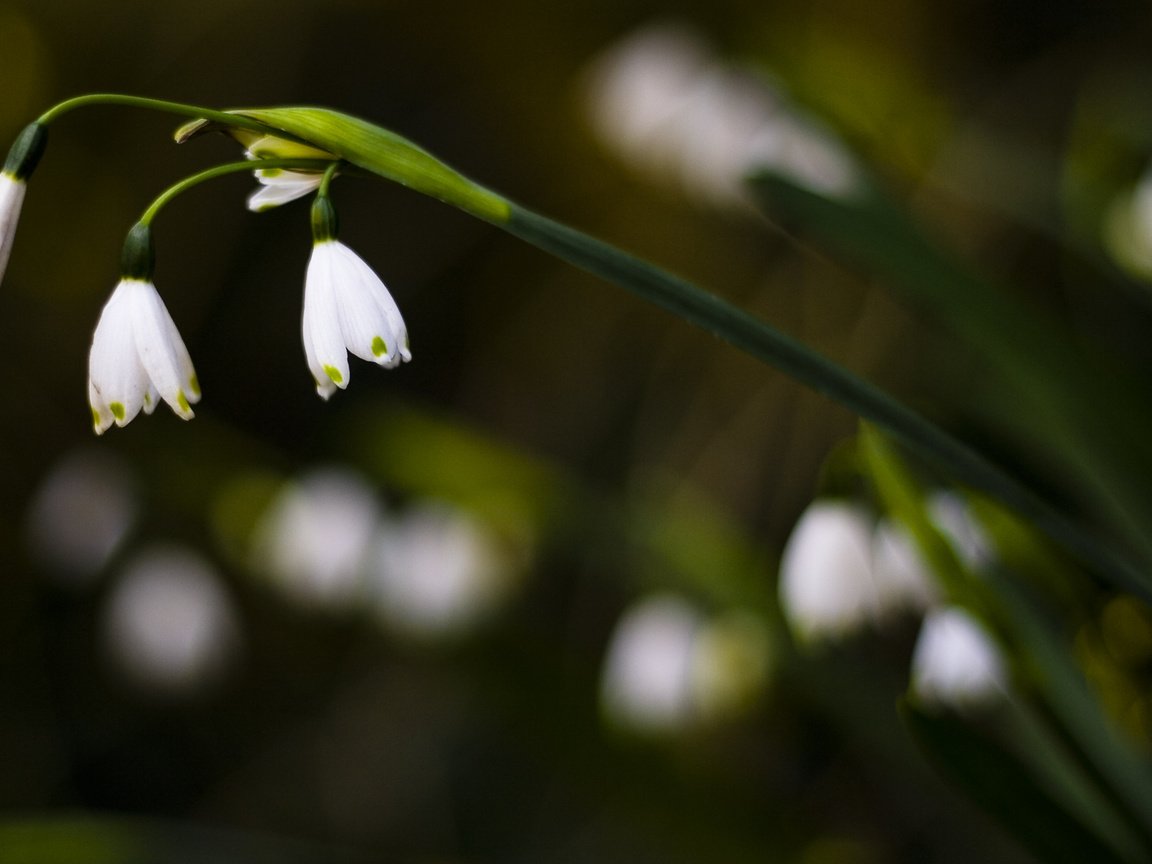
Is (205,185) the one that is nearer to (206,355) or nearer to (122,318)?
(206,355)

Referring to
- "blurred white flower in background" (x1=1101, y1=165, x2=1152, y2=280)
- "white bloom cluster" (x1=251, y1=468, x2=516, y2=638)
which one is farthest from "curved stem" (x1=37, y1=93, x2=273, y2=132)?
"white bloom cluster" (x1=251, y1=468, x2=516, y2=638)

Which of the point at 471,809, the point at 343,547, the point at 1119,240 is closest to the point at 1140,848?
the point at 1119,240

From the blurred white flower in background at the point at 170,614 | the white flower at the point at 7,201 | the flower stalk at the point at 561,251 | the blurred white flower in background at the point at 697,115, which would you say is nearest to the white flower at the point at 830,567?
the flower stalk at the point at 561,251

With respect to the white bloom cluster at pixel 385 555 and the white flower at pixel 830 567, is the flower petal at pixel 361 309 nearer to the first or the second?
the white flower at pixel 830 567

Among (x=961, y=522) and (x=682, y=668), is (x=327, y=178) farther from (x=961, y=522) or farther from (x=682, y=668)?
(x=682, y=668)

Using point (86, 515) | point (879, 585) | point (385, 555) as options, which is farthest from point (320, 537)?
point (879, 585)
